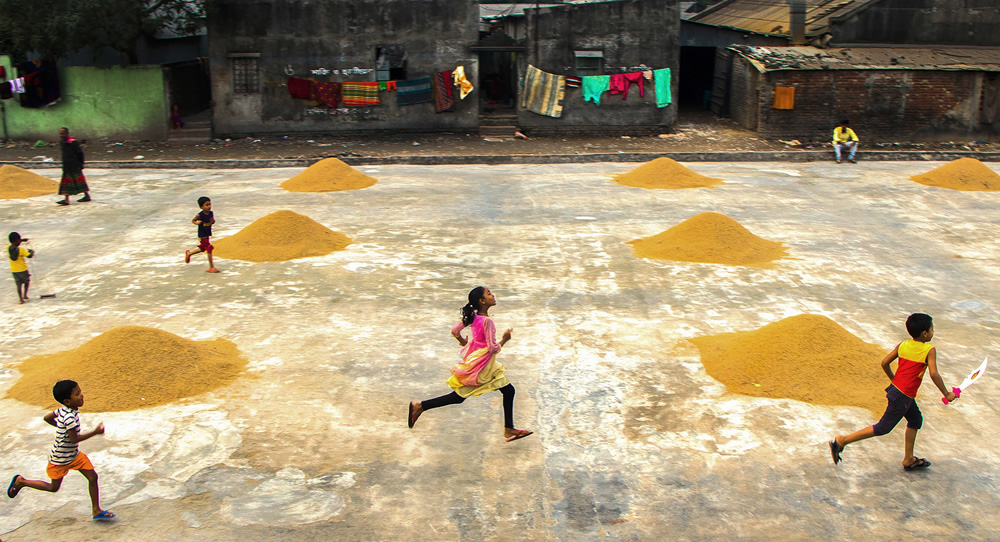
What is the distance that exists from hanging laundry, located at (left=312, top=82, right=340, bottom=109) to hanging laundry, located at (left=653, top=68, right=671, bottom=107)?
29.9ft

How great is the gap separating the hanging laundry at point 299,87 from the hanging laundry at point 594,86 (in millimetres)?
7743

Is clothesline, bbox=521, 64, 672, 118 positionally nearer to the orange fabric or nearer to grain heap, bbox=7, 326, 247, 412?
the orange fabric

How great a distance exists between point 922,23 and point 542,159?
12846 millimetres

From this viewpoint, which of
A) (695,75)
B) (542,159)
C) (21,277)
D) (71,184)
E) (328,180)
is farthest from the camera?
(695,75)

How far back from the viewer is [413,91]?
22.0m

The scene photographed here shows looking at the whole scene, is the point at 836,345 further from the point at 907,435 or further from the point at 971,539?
the point at 971,539

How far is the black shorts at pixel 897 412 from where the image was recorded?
18.2 ft

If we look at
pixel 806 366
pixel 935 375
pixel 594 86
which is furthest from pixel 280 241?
pixel 594 86

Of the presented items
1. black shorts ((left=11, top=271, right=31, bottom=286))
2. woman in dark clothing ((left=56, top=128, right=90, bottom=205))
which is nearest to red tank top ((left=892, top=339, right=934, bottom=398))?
black shorts ((left=11, top=271, right=31, bottom=286))

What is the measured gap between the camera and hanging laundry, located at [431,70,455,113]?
21938mm

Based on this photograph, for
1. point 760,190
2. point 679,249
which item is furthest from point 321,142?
point 679,249

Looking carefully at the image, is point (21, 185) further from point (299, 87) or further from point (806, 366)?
point (806, 366)

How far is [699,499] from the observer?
5.45m

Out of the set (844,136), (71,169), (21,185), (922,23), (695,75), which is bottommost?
(21,185)
